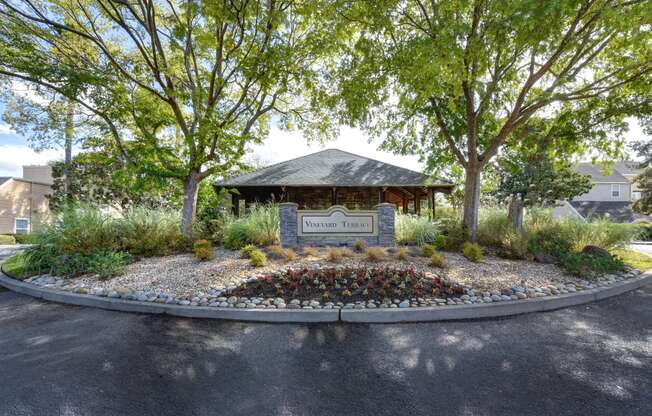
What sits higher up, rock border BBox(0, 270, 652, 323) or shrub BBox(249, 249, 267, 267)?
shrub BBox(249, 249, 267, 267)

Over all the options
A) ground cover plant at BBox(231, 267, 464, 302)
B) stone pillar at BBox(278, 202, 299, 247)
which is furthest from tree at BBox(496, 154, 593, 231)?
stone pillar at BBox(278, 202, 299, 247)

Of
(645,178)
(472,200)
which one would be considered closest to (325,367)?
(472,200)

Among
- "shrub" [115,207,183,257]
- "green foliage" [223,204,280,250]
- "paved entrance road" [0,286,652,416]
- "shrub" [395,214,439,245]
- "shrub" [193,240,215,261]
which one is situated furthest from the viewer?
"shrub" [395,214,439,245]

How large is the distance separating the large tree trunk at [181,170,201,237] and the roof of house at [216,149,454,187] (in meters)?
4.13

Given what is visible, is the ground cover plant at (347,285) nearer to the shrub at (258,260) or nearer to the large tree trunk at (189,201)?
the shrub at (258,260)

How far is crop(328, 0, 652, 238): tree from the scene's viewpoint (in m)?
5.27

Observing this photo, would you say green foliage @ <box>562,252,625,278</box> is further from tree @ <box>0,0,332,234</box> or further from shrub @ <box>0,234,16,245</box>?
shrub @ <box>0,234,16,245</box>

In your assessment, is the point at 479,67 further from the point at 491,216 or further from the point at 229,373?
the point at 229,373

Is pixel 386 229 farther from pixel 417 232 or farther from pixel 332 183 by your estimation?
pixel 332 183

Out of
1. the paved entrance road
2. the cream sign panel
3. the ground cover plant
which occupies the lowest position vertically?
the paved entrance road

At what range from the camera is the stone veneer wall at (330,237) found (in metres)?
7.93

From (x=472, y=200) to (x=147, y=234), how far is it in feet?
30.1

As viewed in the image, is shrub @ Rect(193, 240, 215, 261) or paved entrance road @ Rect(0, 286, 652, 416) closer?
paved entrance road @ Rect(0, 286, 652, 416)

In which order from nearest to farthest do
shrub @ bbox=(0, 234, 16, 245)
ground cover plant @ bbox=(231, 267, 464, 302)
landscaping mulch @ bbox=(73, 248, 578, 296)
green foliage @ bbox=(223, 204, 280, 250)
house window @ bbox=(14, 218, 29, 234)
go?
1. ground cover plant @ bbox=(231, 267, 464, 302)
2. landscaping mulch @ bbox=(73, 248, 578, 296)
3. green foliage @ bbox=(223, 204, 280, 250)
4. shrub @ bbox=(0, 234, 16, 245)
5. house window @ bbox=(14, 218, 29, 234)
